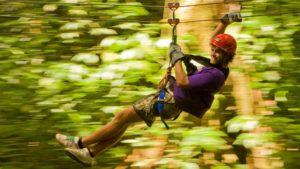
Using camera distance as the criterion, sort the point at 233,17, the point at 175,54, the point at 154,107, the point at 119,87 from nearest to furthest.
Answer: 1. the point at 175,54
2. the point at 233,17
3. the point at 154,107
4. the point at 119,87

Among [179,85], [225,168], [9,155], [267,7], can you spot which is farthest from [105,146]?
[267,7]

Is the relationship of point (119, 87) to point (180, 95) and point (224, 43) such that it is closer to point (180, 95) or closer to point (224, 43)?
point (180, 95)

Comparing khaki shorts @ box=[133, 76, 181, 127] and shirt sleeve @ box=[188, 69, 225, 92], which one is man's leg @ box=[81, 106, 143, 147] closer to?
A: khaki shorts @ box=[133, 76, 181, 127]

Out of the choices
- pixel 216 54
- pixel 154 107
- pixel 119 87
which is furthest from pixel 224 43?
pixel 119 87

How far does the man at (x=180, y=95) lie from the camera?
3.64 m

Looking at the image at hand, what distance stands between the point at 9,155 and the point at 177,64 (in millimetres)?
2327

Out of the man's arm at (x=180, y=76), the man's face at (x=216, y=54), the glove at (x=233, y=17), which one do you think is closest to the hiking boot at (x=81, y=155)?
the man's arm at (x=180, y=76)

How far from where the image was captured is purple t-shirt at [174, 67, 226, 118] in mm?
3641

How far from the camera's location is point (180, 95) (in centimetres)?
374

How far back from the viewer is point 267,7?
5270mm

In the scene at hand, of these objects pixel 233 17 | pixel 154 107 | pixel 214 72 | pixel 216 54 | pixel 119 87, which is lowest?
pixel 119 87

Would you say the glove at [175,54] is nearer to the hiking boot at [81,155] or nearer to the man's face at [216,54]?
the man's face at [216,54]

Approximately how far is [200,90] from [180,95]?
0.45 feet

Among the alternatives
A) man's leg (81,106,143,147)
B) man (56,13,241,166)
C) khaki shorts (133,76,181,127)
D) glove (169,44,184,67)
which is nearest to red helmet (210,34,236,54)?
man (56,13,241,166)
